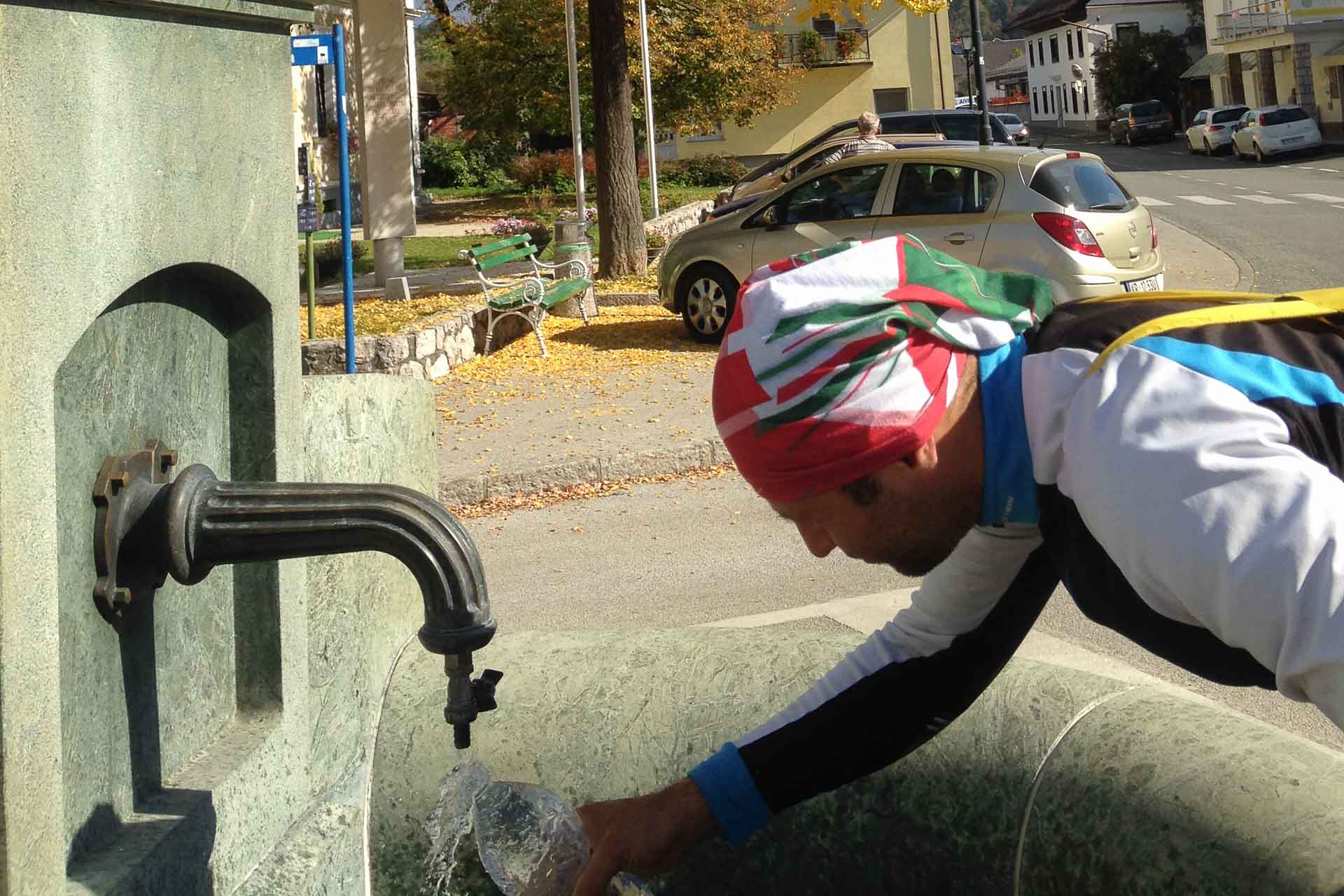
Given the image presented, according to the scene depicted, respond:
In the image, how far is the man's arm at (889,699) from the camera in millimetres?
2217

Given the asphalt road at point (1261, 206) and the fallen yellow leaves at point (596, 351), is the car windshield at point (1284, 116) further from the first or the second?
the fallen yellow leaves at point (596, 351)

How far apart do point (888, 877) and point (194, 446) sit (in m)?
1.57

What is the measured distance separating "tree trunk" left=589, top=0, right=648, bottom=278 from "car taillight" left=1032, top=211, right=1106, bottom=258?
236 inches

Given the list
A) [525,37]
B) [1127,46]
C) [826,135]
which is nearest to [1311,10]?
[1127,46]

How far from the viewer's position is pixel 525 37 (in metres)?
32.8

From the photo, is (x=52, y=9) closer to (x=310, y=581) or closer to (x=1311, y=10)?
(x=310, y=581)

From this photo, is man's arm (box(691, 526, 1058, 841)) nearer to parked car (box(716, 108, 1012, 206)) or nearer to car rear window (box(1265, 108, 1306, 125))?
parked car (box(716, 108, 1012, 206))

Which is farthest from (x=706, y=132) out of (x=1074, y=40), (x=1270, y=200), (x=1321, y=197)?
(x=1074, y=40)

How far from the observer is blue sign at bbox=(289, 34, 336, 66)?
10766 mm

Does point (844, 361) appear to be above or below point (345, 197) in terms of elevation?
above

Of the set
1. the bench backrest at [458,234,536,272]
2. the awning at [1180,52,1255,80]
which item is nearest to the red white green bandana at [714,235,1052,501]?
the bench backrest at [458,234,536,272]

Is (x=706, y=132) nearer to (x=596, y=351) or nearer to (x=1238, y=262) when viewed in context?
(x=1238, y=262)

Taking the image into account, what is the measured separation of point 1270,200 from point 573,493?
23824 mm

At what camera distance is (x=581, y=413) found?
10500mm
